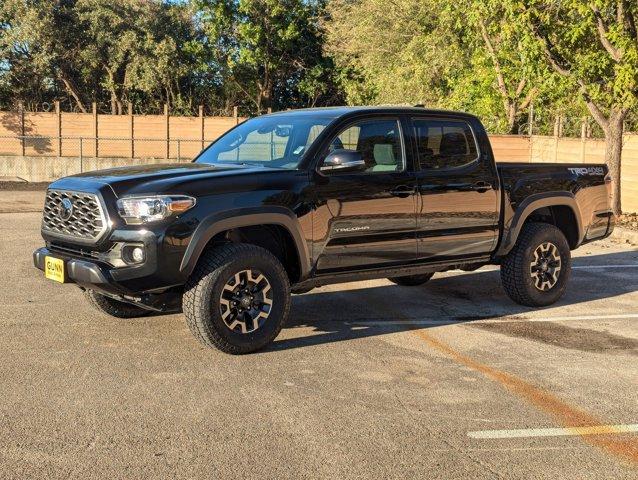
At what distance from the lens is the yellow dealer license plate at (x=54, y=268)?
18.4 feet

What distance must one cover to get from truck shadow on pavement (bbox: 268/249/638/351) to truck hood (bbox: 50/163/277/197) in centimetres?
143

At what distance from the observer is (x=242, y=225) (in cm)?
555

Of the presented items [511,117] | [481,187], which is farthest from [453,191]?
[511,117]

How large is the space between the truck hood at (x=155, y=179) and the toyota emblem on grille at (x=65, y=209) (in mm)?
110

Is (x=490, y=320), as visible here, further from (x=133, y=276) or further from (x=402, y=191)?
(x=133, y=276)

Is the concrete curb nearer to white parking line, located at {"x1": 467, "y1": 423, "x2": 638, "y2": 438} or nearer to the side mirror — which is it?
the side mirror

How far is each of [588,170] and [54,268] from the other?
5519 millimetres

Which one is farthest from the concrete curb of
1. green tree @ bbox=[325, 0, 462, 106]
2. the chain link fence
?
the chain link fence

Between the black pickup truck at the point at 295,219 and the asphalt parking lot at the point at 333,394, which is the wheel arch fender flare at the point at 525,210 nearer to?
the black pickup truck at the point at 295,219

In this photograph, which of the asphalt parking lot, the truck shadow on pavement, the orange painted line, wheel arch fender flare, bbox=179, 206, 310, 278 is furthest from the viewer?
the truck shadow on pavement

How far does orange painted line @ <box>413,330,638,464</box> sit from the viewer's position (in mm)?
4059

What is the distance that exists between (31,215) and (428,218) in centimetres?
1108

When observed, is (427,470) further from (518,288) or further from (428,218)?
(518,288)

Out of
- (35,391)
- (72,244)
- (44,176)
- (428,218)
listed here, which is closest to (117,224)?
(72,244)
